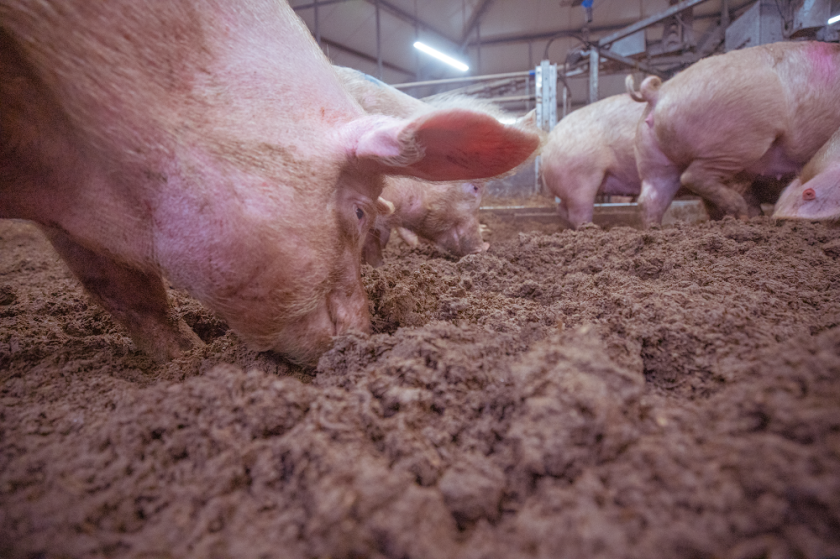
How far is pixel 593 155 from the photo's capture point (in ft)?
14.4

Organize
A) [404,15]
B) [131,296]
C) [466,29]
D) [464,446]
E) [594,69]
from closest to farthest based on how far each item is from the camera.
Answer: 1. [464,446]
2. [131,296]
3. [594,69]
4. [404,15]
5. [466,29]

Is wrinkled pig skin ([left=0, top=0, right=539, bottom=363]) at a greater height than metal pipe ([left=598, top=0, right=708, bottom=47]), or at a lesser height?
lesser

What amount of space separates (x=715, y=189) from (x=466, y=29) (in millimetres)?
12854

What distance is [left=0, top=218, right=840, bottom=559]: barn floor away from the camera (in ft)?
1.65

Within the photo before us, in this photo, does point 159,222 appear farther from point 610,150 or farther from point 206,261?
point 610,150

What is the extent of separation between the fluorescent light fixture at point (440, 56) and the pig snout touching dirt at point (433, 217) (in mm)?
10206

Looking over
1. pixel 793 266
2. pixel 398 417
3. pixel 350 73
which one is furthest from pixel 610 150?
pixel 398 417

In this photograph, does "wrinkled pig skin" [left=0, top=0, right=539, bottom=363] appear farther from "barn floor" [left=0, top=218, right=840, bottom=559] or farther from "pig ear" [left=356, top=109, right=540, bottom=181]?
"barn floor" [left=0, top=218, right=840, bottom=559]

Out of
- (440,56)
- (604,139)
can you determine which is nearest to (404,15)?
(440,56)

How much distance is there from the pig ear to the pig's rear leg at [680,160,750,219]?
2795mm

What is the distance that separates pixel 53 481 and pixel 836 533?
1.06m

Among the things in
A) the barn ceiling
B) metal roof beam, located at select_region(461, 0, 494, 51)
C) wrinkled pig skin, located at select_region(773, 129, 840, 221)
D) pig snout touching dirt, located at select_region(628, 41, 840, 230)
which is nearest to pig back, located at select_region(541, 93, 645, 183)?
pig snout touching dirt, located at select_region(628, 41, 840, 230)

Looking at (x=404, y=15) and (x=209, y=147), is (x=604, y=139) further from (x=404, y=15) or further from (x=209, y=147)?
(x=404, y=15)

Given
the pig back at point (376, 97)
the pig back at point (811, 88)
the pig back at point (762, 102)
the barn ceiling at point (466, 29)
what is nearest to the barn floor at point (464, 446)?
the pig back at point (376, 97)
